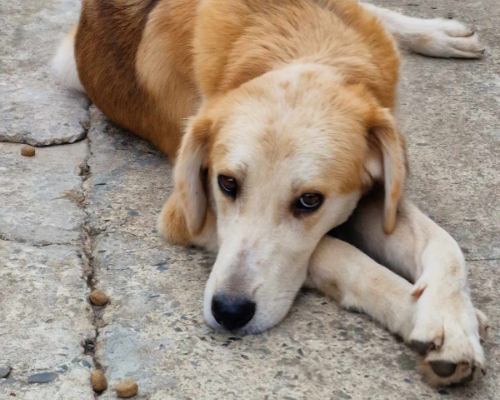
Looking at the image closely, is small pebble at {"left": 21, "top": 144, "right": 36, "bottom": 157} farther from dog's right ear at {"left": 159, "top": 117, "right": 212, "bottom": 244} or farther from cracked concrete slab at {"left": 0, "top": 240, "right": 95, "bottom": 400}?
dog's right ear at {"left": 159, "top": 117, "right": 212, "bottom": 244}

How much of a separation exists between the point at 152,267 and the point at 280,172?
0.80m

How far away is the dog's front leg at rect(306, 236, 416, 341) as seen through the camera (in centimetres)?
286

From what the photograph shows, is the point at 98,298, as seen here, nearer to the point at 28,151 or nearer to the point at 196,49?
the point at 196,49

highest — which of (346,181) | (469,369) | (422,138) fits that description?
(346,181)

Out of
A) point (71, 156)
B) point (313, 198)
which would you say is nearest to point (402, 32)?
point (71, 156)

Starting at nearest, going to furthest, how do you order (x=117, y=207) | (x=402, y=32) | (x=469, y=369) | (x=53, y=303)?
(x=469, y=369) → (x=53, y=303) → (x=117, y=207) → (x=402, y=32)

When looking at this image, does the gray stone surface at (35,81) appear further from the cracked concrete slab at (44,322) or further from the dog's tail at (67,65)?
the cracked concrete slab at (44,322)

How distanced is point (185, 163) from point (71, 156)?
127cm

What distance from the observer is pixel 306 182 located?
2.88 metres

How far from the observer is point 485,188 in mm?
3908

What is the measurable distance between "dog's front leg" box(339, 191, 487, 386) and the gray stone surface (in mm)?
1947

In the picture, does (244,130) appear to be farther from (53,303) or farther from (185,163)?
(53,303)

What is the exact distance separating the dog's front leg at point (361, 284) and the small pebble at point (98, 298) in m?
0.80

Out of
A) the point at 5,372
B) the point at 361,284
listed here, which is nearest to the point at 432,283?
the point at 361,284
